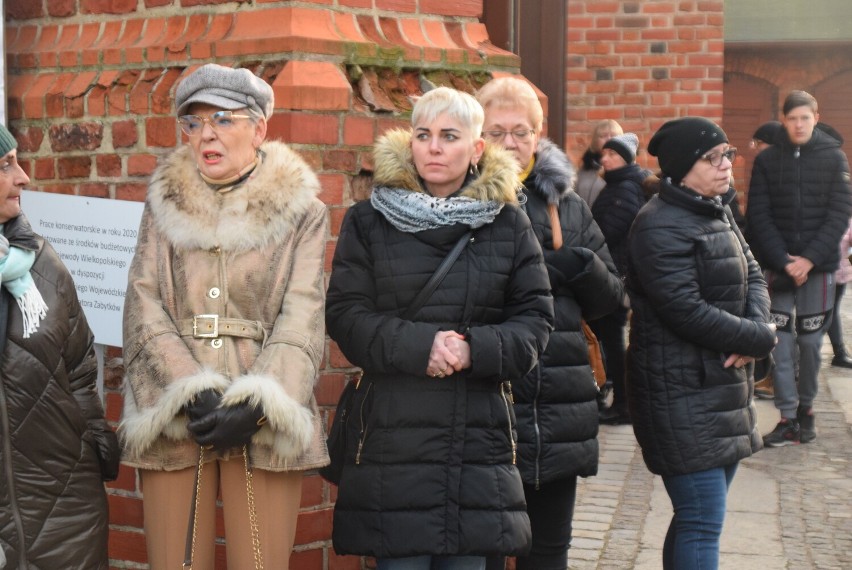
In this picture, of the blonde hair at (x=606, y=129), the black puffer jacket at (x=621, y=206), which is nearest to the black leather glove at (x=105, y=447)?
the black puffer jacket at (x=621, y=206)

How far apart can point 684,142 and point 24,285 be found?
2.13 metres

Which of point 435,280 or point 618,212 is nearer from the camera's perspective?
point 435,280

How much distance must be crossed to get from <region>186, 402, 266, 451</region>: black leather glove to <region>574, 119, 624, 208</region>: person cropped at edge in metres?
5.03

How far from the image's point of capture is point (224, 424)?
127 inches

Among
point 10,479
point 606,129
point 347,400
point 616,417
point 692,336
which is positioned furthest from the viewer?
point 606,129

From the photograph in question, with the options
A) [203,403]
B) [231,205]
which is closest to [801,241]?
[231,205]

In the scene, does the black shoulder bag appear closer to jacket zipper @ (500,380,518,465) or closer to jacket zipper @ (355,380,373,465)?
jacket zipper @ (355,380,373,465)

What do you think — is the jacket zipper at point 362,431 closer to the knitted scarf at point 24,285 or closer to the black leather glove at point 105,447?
the black leather glove at point 105,447

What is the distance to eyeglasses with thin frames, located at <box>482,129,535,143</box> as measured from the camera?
13.0 feet

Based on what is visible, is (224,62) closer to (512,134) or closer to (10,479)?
(512,134)

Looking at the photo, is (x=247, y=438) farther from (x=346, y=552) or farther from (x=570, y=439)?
(x=570, y=439)

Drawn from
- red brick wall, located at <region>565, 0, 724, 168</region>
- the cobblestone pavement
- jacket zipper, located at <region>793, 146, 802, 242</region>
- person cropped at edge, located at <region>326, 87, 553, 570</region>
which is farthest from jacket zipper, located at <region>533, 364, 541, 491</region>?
red brick wall, located at <region>565, 0, 724, 168</region>

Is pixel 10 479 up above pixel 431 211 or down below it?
below

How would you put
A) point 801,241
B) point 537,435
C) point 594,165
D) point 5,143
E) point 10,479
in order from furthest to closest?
point 594,165 < point 801,241 < point 537,435 < point 5,143 < point 10,479
